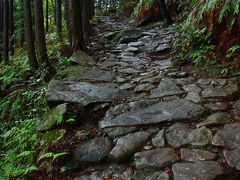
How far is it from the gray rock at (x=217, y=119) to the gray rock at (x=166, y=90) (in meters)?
1.17

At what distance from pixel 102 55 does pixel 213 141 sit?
6412 mm

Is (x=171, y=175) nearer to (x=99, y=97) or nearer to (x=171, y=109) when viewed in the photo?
(x=171, y=109)

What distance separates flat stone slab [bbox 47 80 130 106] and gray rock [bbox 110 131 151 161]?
148 cm

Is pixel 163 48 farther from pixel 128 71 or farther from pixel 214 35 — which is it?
pixel 128 71

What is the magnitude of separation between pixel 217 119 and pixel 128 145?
1311mm

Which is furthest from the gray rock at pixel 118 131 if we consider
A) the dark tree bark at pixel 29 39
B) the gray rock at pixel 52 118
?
the dark tree bark at pixel 29 39

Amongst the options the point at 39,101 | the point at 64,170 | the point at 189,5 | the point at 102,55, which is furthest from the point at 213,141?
the point at 189,5

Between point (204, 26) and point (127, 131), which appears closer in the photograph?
point (127, 131)

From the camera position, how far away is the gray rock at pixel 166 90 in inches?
231

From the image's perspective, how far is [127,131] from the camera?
471 centimetres

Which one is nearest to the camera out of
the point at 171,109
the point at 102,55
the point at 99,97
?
the point at 171,109

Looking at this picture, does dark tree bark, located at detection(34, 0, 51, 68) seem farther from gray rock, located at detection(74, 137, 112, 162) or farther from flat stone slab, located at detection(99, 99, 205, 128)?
gray rock, located at detection(74, 137, 112, 162)

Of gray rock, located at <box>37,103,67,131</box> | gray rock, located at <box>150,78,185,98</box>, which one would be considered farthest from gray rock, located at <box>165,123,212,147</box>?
gray rock, located at <box>37,103,67,131</box>

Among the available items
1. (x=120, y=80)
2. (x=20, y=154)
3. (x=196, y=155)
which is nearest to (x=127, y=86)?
(x=120, y=80)
